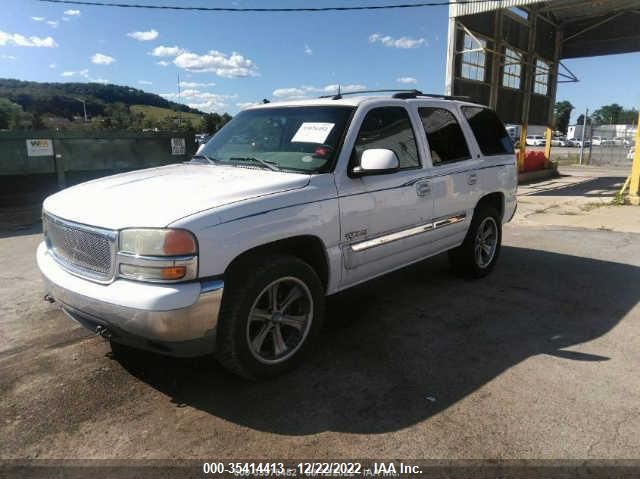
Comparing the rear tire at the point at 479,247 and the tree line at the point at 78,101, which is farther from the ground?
the tree line at the point at 78,101

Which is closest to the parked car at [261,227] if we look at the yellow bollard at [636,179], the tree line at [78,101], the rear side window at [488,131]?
the rear side window at [488,131]

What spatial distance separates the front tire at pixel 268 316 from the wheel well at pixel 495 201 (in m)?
2.79

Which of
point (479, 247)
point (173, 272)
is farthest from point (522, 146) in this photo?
point (173, 272)

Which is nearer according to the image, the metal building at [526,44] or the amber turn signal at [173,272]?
the amber turn signal at [173,272]

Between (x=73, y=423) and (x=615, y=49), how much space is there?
2251 centimetres

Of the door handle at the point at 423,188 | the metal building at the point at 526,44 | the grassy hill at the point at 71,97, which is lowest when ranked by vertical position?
the door handle at the point at 423,188

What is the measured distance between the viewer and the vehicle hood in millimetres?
2789

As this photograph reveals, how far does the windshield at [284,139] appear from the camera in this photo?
3625 mm

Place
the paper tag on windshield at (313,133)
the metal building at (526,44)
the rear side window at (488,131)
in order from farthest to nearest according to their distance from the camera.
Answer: the metal building at (526,44)
the rear side window at (488,131)
the paper tag on windshield at (313,133)

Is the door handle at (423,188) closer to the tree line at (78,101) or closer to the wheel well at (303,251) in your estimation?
the wheel well at (303,251)

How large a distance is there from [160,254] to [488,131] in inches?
164

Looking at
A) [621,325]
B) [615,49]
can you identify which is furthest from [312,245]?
[615,49]

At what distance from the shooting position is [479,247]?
18.0 ft

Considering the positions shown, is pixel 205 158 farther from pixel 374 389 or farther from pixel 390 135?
pixel 374 389
